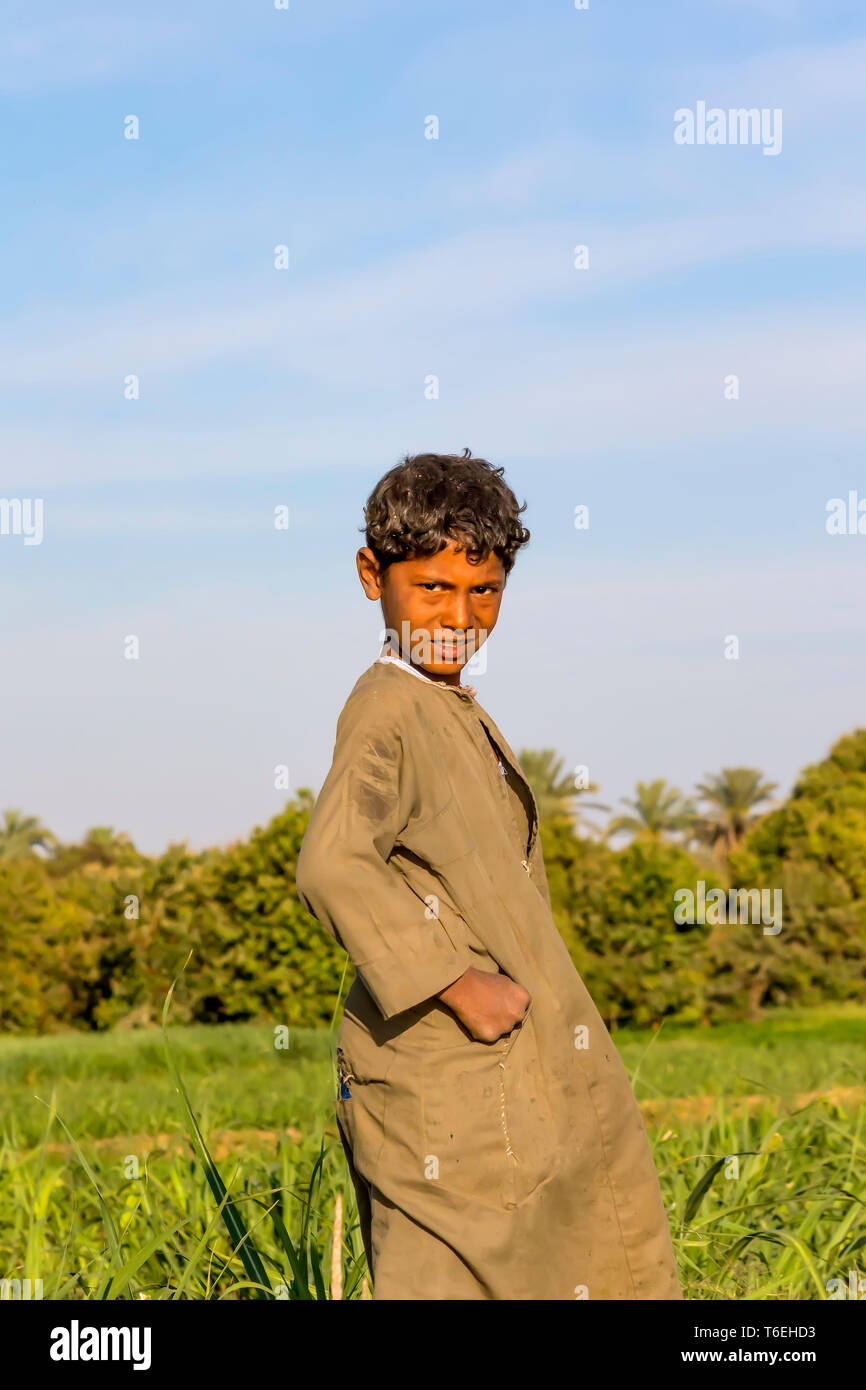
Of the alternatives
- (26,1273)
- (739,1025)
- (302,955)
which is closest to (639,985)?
(739,1025)

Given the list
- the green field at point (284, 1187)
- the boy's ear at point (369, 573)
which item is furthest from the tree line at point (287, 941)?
the boy's ear at point (369, 573)

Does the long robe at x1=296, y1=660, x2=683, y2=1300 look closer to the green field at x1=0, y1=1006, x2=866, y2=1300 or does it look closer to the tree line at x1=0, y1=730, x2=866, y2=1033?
the green field at x1=0, y1=1006, x2=866, y2=1300

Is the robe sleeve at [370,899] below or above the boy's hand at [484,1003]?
above

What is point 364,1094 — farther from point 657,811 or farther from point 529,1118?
point 657,811

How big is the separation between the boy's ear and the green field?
1.26 m

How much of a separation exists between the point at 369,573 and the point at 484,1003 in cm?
84

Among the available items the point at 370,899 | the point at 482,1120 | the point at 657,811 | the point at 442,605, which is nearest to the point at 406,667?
the point at 442,605

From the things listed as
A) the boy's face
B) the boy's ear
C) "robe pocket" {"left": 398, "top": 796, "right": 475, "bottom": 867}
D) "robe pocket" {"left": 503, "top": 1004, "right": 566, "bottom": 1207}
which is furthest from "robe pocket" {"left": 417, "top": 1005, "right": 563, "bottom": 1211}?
the boy's ear

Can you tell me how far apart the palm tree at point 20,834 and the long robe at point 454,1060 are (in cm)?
4116

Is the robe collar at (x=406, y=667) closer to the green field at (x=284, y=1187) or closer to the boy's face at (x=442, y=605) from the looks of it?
the boy's face at (x=442, y=605)

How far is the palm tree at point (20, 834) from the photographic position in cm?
4250

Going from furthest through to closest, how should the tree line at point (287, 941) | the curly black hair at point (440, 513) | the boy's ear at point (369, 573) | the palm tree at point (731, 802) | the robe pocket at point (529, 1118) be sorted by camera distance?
the palm tree at point (731, 802)
the tree line at point (287, 941)
the boy's ear at point (369, 573)
the curly black hair at point (440, 513)
the robe pocket at point (529, 1118)

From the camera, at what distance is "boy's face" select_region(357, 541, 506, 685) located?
259 cm
